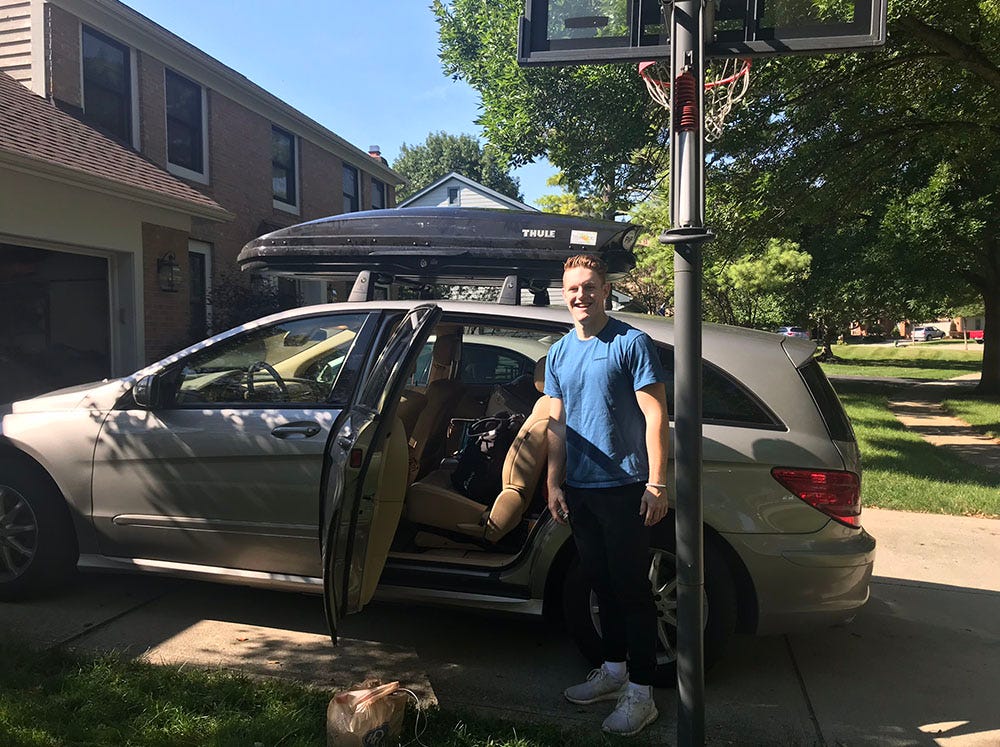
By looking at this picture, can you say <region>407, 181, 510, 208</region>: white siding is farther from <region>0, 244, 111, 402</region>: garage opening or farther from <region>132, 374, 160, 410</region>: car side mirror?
<region>132, 374, 160, 410</region>: car side mirror

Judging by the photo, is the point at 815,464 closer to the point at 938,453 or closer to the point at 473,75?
the point at 938,453

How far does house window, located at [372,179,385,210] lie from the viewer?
19672mm

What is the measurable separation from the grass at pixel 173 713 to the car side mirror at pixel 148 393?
1200 mm

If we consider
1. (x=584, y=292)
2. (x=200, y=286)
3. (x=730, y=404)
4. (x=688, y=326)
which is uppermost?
(x=200, y=286)

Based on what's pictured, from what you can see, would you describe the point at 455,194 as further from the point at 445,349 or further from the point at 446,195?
the point at 445,349

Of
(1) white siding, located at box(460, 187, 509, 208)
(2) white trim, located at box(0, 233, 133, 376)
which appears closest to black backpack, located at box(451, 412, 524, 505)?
(2) white trim, located at box(0, 233, 133, 376)

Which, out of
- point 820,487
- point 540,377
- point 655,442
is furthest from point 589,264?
point 820,487

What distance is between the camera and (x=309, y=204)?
51.1ft

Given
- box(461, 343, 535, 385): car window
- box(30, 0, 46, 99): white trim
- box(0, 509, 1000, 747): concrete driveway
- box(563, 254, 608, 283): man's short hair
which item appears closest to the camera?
box(563, 254, 608, 283): man's short hair

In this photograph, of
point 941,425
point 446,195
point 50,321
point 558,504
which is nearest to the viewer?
point 558,504

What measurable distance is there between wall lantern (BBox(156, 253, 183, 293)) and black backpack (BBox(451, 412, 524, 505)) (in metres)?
7.74

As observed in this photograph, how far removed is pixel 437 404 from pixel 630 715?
2.12 m

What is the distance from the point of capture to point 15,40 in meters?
9.27

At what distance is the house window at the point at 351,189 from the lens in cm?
1762
